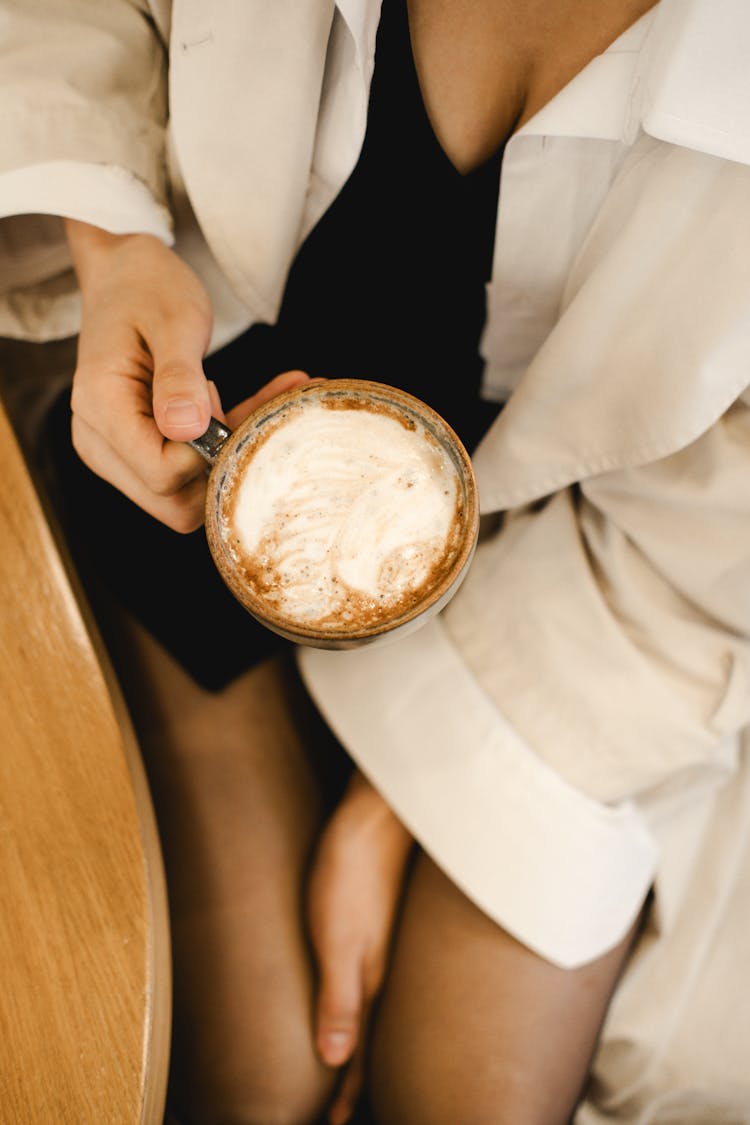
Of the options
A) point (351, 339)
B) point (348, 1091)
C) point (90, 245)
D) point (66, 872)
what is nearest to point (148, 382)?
point (90, 245)

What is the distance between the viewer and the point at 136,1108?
2.31 feet

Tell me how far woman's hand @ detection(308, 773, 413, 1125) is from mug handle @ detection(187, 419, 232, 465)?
2.39 ft

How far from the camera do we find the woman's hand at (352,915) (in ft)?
3.80

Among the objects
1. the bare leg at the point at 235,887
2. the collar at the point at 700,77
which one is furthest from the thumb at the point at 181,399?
the bare leg at the point at 235,887

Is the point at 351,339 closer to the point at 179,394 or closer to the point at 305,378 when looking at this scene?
the point at 305,378

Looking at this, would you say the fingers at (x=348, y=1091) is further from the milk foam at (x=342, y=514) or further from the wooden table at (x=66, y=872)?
the milk foam at (x=342, y=514)

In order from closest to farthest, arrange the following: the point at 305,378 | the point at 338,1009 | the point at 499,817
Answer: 1. the point at 305,378
2. the point at 499,817
3. the point at 338,1009

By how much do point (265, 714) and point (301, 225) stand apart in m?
0.84

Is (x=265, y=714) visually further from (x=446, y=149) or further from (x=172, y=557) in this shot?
(x=446, y=149)

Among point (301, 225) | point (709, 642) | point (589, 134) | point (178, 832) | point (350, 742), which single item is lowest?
point (178, 832)

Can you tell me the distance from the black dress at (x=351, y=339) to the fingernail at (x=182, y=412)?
0.50 metres

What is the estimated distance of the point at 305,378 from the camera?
87 cm

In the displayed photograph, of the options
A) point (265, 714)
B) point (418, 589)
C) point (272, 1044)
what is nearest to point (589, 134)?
point (418, 589)

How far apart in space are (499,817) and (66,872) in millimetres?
578
